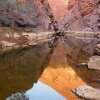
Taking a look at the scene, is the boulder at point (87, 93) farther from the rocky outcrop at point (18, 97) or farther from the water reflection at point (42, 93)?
the rocky outcrop at point (18, 97)

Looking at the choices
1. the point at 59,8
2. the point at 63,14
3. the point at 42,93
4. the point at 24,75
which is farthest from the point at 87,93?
the point at 59,8

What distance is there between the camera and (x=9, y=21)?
50719mm

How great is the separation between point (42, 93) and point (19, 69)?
8.18 metres

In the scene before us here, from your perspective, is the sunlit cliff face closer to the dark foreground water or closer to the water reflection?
the dark foreground water

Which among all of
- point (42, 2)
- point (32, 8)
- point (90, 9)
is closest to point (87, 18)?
point (90, 9)

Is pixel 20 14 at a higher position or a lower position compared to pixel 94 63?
higher

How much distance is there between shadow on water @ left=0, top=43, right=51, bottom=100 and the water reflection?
1.68 ft

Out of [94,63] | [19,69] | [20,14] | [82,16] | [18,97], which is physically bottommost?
[82,16]

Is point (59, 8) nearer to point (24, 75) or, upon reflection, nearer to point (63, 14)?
point (63, 14)

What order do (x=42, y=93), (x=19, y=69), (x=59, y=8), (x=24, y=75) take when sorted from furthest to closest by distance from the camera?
(x=59, y=8), (x=19, y=69), (x=24, y=75), (x=42, y=93)

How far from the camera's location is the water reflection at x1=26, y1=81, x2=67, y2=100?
55.8 feet

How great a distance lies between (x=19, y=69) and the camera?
84.7ft

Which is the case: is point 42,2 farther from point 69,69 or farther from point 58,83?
point 58,83

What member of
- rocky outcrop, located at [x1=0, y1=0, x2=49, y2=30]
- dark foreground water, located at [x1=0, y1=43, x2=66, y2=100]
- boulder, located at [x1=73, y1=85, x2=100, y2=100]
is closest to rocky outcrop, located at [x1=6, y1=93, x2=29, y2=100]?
dark foreground water, located at [x1=0, y1=43, x2=66, y2=100]
